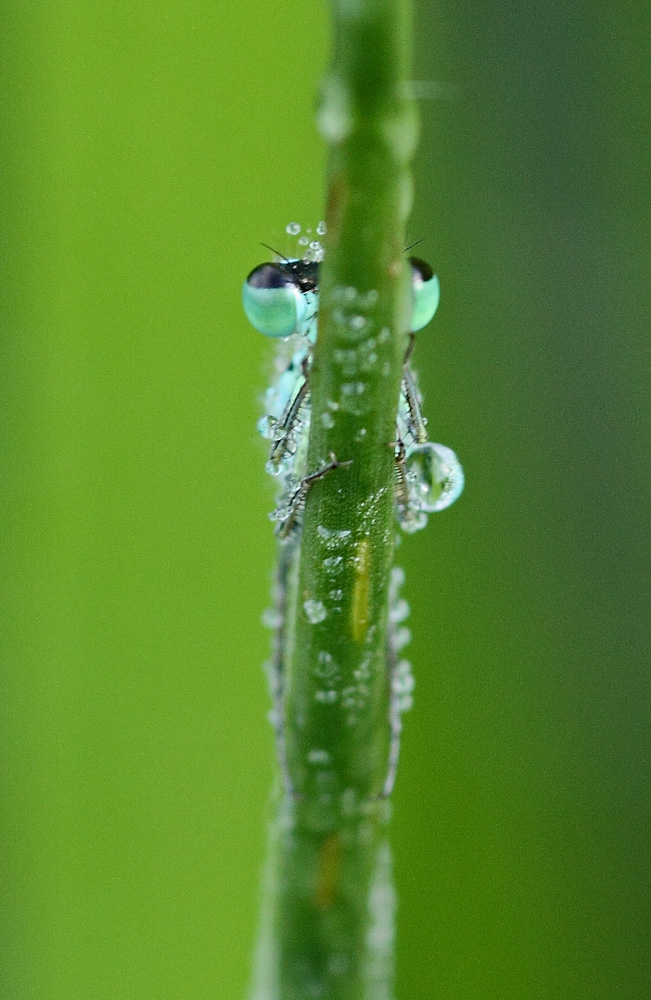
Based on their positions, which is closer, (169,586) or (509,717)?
(169,586)

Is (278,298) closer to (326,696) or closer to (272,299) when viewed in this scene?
(272,299)

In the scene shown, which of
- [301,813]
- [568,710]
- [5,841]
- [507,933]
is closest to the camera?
[301,813]

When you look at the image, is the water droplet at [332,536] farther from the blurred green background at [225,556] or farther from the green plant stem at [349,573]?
the blurred green background at [225,556]

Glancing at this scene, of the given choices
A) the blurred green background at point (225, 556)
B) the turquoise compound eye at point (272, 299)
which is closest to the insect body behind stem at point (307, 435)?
the turquoise compound eye at point (272, 299)

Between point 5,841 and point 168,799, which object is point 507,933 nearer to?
point 168,799

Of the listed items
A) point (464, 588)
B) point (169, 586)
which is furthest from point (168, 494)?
point (464, 588)

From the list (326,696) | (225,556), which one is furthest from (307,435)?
(225,556)
